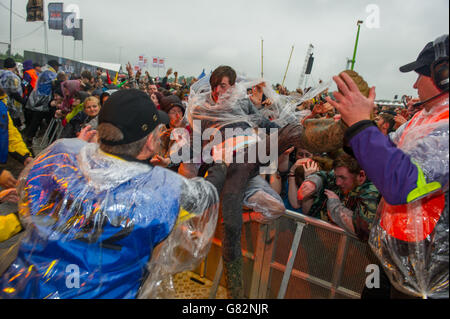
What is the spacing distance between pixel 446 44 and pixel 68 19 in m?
32.1

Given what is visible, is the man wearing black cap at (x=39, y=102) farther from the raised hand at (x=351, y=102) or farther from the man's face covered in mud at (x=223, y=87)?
the raised hand at (x=351, y=102)

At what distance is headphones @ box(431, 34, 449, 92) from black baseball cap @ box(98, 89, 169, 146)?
1335mm

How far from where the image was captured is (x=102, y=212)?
4.10 ft

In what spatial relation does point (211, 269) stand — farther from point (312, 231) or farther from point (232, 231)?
point (312, 231)

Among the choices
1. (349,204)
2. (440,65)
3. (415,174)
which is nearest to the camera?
(415,174)

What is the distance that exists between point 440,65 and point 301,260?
5.39 ft

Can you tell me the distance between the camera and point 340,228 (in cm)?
205

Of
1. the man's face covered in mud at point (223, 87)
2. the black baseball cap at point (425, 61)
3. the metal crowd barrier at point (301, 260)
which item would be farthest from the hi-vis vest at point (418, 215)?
the man's face covered in mud at point (223, 87)

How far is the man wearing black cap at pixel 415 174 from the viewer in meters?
1.09

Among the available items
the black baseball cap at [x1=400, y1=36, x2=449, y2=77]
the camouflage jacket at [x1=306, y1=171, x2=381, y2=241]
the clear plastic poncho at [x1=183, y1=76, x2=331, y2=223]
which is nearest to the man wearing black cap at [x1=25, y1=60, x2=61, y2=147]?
the clear plastic poncho at [x1=183, y1=76, x2=331, y2=223]

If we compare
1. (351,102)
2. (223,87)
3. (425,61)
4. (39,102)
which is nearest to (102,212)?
(351,102)

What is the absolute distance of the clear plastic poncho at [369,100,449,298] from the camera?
1.10 metres

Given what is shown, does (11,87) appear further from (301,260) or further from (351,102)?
(351,102)
